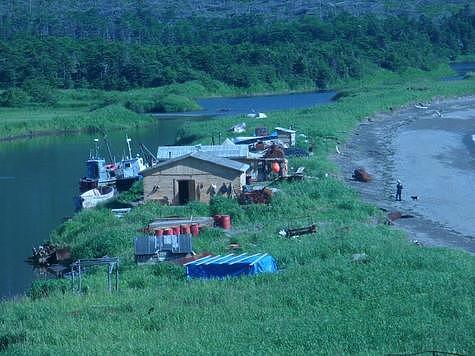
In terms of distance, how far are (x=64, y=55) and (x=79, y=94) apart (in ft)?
21.2

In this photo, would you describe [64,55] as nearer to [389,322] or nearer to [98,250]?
[98,250]

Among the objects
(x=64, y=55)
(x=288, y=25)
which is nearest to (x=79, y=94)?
(x=64, y=55)

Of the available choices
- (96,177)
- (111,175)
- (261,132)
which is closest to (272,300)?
(96,177)

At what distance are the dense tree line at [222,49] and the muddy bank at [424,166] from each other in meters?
23.4

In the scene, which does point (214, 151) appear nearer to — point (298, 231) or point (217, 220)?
point (217, 220)

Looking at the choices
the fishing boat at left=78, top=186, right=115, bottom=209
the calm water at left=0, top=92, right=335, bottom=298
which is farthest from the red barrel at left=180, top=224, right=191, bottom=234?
the fishing boat at left=78, top=186, right=115, bottom=209

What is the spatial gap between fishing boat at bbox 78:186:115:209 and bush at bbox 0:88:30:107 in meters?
34.8

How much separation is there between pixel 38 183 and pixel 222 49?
47.3 m

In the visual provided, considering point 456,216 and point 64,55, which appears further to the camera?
point 64,55

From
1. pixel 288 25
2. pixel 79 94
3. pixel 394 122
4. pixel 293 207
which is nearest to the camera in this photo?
pixel 293 207

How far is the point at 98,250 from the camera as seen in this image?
23.2 m

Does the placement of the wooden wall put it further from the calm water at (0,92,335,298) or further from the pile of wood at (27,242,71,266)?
the pile of wood at (27,242,71,266)


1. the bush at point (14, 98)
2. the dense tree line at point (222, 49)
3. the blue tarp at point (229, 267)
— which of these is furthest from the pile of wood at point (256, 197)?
the dense tree line at point (222, 49)

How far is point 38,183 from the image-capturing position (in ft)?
122
